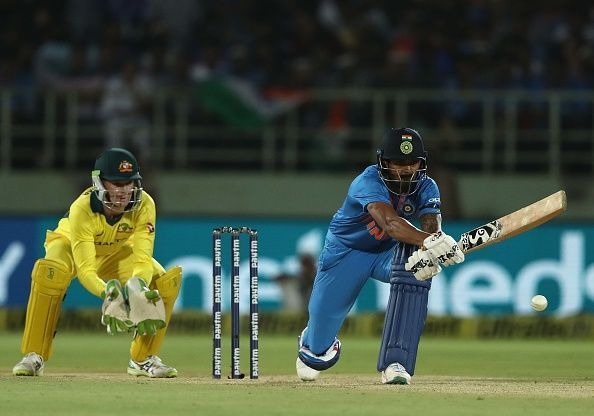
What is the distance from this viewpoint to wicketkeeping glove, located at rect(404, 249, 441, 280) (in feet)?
21.8

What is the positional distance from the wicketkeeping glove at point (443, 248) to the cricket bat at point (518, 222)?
0.49ft

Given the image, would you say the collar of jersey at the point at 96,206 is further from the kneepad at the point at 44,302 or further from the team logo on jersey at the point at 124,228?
the kneepad at the point at 44,302

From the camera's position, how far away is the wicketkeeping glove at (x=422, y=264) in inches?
262

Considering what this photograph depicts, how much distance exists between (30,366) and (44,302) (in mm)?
334

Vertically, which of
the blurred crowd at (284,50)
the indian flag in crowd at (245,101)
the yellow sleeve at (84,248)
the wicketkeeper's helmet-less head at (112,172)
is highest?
the blurred crowd at (284,50)

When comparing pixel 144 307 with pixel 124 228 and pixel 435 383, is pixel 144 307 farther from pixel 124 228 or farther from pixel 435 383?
pixel 435 383

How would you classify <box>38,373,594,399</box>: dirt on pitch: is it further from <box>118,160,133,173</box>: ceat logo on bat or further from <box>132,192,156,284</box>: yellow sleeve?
<box>118,160,133,173</box>: ceat logo on bat

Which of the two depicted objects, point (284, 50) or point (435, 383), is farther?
point (284, 50)

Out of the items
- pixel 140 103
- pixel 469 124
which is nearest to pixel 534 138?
pixel 469 124

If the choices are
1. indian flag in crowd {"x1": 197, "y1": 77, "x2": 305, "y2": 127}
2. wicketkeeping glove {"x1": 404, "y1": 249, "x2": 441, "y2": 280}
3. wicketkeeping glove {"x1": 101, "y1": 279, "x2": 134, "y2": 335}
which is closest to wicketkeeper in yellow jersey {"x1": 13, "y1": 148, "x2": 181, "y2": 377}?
wicketkeeping glove {"x1": 101, "y1": 279, "x2": 134, "y2": 335}

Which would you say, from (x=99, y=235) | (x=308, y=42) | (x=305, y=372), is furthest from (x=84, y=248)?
(x=308, y=42)

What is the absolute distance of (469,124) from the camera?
43.9 ft

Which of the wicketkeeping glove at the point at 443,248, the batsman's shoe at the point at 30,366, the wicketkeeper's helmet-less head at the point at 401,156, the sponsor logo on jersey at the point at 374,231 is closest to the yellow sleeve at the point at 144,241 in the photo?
the batsman's shoe at the point at 30,366

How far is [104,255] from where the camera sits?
24.9 feet
